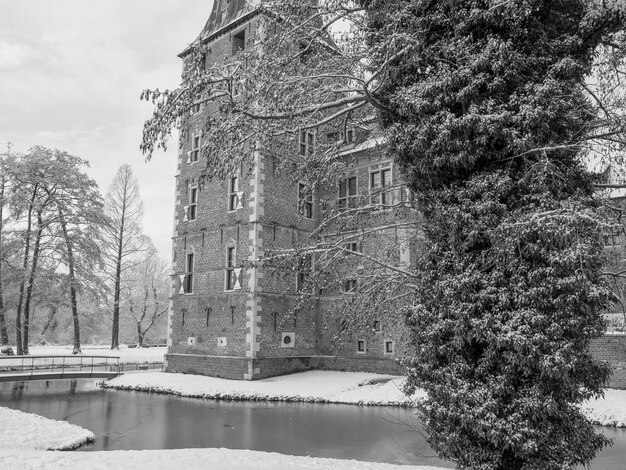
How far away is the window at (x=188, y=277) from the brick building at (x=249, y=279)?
0.05 m

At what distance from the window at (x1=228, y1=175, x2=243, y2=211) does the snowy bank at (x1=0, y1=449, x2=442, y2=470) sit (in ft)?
44.9

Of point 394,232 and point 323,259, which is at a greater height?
point 394,232

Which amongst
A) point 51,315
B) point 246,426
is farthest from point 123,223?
point 246,426

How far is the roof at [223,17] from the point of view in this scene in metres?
23.4

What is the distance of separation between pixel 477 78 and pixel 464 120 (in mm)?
622

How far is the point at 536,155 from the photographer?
21.4ft

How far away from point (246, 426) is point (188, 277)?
11.4 m

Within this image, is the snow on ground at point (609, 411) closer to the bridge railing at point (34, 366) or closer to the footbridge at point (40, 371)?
the footbridge at point (40, 371)

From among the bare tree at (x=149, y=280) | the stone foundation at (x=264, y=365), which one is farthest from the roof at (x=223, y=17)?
the bare tree at (x=149, y=280)

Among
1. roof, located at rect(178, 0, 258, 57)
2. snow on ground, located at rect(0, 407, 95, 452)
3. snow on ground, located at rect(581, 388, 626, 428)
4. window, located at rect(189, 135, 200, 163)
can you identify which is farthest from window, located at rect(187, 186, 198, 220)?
snow on ground, located at rect(581, 388, 626, 428)

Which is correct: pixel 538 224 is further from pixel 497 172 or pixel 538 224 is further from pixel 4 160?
pixel 4 160

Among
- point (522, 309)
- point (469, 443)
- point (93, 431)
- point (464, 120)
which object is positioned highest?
point (464, 120)

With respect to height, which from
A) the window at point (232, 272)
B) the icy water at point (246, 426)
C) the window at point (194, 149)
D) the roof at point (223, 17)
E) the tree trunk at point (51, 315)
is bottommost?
the icy water at point (246, 426)

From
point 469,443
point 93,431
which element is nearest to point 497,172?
point 469,443
